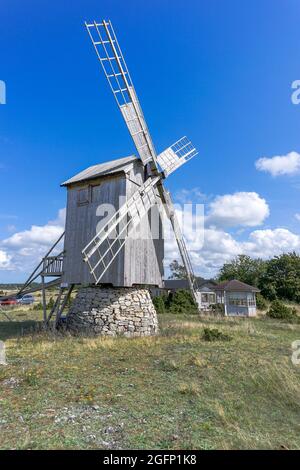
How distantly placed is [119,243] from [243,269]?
2167 inches

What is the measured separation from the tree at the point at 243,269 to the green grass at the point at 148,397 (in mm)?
49762

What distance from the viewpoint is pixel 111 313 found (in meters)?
15.1

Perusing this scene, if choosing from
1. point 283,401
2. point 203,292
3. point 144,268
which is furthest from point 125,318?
point 203,292

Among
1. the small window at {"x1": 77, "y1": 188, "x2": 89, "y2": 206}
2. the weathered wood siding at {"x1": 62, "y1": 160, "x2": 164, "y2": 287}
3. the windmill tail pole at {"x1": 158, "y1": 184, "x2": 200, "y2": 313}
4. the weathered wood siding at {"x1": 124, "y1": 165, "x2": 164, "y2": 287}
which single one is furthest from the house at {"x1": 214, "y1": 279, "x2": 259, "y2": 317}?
the small window at {"x1": 77, "y1": 188, "x2": 89, "y2": 206}

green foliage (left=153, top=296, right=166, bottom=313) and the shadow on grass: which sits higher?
green foliage (left=153, top=296, right=166, bottom=313)

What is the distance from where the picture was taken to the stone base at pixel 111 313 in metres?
15.0

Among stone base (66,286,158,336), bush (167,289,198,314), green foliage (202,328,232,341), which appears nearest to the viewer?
green foliage (202,328,232,341)

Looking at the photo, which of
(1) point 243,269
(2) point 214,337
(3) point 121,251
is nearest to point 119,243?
(3) point 121,251

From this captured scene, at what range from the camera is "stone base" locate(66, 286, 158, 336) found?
15.0 m

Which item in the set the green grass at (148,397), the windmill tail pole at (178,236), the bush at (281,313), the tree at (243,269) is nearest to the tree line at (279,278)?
the tree at (243,269)

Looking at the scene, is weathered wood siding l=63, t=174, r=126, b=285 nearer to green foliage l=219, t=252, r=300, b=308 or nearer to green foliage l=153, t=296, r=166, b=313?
green foliage l=153, t=296, r=166, b=313

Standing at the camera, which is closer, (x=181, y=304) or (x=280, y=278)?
(x=181, y=304)

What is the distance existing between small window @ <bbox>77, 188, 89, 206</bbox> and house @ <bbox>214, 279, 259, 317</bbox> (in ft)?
71.4

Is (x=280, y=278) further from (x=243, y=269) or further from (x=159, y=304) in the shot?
(x=159, y=304)
